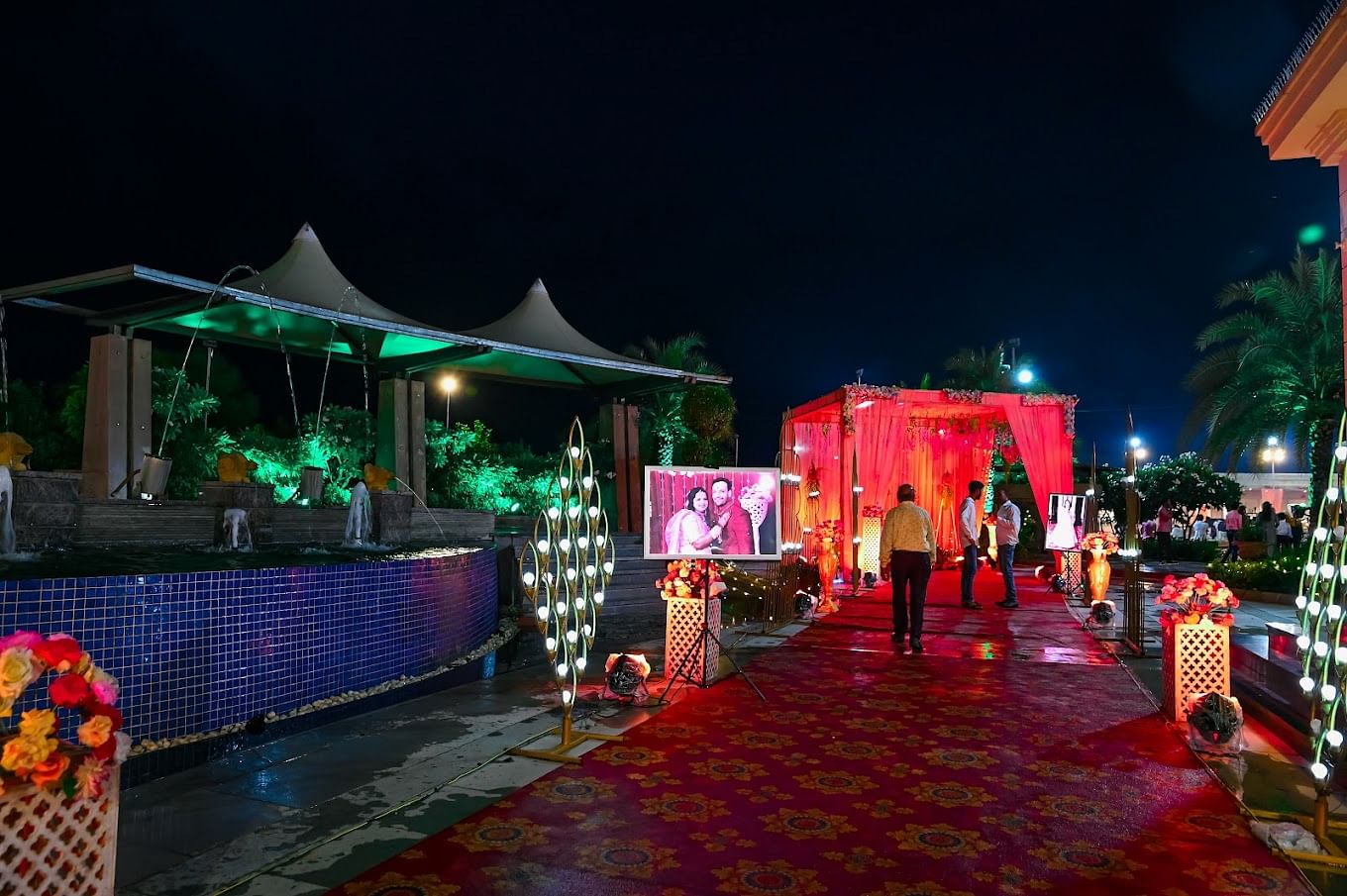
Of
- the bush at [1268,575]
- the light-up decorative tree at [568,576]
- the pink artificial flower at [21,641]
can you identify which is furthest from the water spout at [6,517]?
the bush at [1268,575]

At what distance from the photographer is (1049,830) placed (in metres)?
3.48

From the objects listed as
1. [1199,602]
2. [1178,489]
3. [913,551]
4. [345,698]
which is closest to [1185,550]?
[1178,489]

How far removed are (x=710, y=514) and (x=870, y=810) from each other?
8.27 feet

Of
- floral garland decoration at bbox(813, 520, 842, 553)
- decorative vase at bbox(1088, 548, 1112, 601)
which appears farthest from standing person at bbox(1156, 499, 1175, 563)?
floral garland decoration at bbox(813, 520, 842, 553)

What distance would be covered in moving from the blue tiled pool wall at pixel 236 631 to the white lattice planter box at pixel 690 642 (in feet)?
5.96

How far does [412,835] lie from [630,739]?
5.47ft

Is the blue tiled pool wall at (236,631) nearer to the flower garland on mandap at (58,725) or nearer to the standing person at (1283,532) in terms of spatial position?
the flower garland on mandap at (58,725)

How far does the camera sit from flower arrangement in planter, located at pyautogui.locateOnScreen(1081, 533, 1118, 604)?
10914mm

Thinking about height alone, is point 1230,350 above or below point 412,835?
above

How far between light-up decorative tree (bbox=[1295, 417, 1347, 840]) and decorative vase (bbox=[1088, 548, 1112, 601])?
7.56 meters

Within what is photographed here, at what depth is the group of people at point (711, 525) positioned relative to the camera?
5.84 m

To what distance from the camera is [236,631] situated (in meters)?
4.71

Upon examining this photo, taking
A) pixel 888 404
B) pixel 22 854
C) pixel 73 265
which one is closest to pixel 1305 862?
pixel 22 854

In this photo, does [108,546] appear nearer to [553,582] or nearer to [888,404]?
[553,582]
